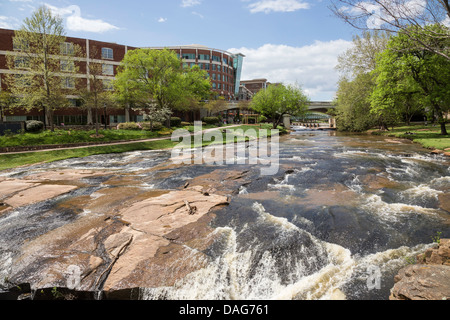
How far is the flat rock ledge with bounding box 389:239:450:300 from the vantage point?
372 centimetres

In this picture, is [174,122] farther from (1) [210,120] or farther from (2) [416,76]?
(2) [416,76]

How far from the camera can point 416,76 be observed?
1008 inches

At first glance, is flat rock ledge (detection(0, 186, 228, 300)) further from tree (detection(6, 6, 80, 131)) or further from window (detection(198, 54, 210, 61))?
window (detection(198, 54, 210, 61))

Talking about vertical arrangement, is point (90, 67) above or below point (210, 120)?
above

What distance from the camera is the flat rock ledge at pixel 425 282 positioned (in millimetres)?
3718

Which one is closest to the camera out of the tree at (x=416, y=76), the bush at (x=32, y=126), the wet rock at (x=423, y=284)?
the wet rock at (x=423, y=284)

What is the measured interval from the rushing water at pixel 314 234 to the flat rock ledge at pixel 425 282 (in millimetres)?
359

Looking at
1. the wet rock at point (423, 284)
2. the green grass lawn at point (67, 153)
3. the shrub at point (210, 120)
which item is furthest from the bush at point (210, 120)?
the wet rock at point (423, 284)

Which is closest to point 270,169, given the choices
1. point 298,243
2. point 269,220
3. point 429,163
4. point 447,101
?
point 269,220

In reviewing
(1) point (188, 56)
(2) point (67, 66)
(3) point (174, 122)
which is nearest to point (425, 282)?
(2) point (67, 66)

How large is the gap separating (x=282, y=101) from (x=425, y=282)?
4962 centimetres

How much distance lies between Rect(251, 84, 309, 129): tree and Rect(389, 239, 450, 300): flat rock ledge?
47.8 meters

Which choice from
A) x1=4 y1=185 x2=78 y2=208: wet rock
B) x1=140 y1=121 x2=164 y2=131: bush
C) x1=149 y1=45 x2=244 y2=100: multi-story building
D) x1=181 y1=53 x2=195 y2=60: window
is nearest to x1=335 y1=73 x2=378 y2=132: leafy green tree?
x1=140 y1=121 x2=164 y2=131: bush

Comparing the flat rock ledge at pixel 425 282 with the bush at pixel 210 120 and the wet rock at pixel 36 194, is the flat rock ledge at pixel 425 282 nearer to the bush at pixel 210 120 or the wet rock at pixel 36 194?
the wet rock at pixel 36 194
